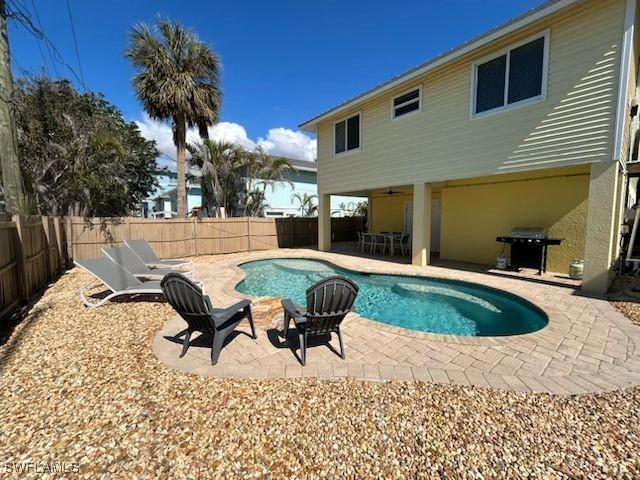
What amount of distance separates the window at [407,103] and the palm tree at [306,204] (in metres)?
13.4

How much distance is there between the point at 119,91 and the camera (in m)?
12.8

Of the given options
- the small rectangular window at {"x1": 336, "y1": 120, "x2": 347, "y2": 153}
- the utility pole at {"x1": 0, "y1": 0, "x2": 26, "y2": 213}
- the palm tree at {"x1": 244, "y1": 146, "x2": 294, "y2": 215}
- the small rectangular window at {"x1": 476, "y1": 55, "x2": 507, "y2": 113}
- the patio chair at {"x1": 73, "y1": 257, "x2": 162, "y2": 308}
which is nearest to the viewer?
the patio chair at {"x1": 73, "y1": 257, "x2": 162, "y2": 308}

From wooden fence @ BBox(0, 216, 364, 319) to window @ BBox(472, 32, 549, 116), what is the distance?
34.6 feet

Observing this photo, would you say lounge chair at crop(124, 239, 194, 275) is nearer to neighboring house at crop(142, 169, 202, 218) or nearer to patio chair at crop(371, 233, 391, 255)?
patio chair at crop(371, 233, 391, 255)

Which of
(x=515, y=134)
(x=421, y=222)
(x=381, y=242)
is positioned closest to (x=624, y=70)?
(x=515, y=134)

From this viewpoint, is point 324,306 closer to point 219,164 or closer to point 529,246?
point 529,246

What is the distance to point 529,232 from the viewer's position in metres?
8.06

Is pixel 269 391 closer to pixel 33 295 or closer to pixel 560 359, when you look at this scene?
pixel 560 359

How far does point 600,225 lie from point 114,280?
10179mm

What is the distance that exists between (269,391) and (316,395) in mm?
471

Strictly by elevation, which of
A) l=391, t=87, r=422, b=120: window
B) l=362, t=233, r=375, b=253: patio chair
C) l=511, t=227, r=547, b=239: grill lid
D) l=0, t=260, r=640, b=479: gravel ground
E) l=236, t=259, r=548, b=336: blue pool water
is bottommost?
l=236, t=259, r=548, b=336: blue pool water

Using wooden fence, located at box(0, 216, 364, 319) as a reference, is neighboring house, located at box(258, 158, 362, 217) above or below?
above

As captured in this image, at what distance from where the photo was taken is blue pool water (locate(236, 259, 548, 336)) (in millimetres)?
5238

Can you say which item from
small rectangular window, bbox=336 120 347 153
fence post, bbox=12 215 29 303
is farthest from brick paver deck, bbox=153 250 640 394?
small rectangular window, bbox=336 120 347 153
